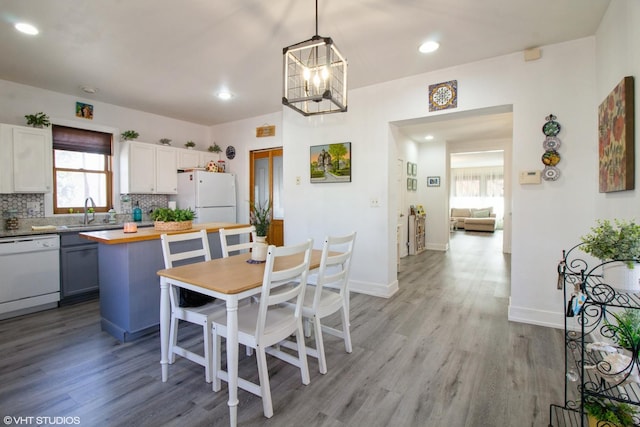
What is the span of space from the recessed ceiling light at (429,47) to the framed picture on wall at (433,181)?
465 cm

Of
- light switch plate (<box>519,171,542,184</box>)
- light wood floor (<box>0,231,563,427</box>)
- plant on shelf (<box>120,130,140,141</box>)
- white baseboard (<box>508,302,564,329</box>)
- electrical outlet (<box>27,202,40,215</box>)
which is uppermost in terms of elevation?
plant on shelf (<box>120,130,140,141</box>)

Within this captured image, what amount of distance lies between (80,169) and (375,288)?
438cm

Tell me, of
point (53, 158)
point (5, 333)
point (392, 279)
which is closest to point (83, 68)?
point (53, 158)

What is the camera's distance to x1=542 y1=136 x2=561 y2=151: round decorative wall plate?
2.81 meters

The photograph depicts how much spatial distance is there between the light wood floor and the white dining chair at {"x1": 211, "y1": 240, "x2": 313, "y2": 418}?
134 millimetres

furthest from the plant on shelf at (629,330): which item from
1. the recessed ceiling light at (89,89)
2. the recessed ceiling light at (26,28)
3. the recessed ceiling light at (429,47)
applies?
the recessed ceiling light at (89,89)

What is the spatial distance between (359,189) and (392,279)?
4.03ft

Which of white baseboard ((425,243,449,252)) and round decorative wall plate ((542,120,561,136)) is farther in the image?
white baseboard ((425,243,449,252))

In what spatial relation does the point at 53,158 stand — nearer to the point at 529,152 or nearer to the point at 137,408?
the point at 137,408

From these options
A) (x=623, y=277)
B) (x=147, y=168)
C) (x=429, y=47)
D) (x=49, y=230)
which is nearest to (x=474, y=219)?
(x=429, y=47)

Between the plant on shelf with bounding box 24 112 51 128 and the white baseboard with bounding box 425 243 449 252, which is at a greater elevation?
the plant on shelf with bounding box 24 112 51 128

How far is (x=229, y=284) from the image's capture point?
173 centimetres
